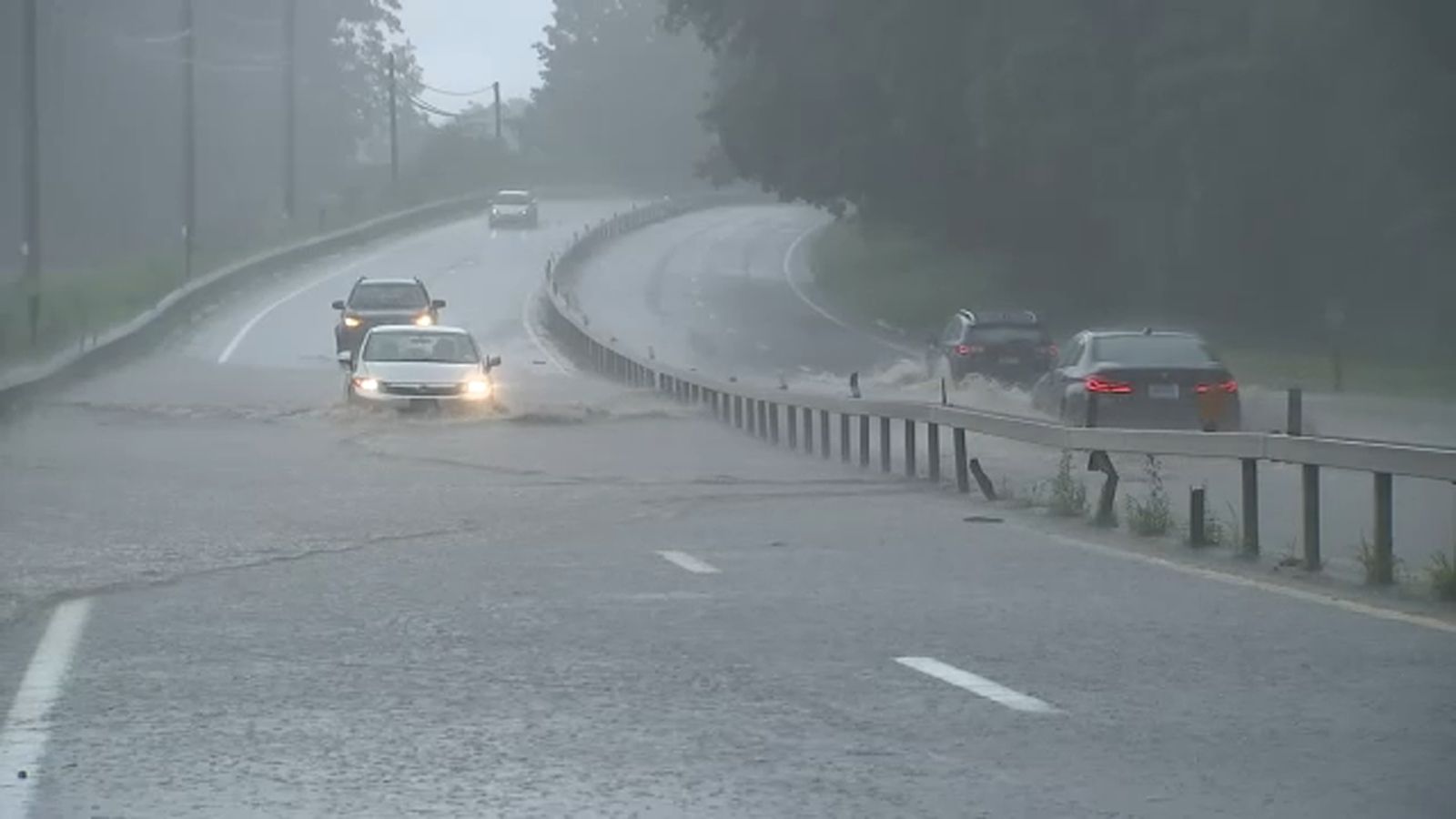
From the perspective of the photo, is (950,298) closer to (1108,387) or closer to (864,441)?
(864,441)

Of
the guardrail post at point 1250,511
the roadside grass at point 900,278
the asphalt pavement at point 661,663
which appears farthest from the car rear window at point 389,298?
the guardrail post at point 1250,511

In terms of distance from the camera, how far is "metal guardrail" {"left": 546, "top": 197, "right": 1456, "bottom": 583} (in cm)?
1552

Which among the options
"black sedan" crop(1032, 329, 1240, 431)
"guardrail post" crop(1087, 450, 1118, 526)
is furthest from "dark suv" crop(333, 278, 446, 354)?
"guardrail post" crop(1087, 450, 1118, 526)

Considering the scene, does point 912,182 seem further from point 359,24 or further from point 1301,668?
point 359,24

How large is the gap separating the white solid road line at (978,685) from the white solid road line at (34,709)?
366cm

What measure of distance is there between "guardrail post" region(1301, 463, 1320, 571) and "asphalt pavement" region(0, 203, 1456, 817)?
814 millimetres

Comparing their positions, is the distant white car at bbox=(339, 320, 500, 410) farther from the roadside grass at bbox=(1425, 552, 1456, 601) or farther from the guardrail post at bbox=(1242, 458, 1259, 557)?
the roadside grass at bbox=(1425, 552, 1456, 601)

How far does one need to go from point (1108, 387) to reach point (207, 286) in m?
47.1

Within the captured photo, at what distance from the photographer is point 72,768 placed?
9.09 meters

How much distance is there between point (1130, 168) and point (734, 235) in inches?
1989

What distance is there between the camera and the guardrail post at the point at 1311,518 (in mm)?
16266

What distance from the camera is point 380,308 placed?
54.2 m

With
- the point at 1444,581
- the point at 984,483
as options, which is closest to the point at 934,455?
the point at 984,483

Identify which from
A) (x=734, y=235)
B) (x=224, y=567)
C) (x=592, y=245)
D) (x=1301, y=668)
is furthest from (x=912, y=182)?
(x=1301, y=668)
